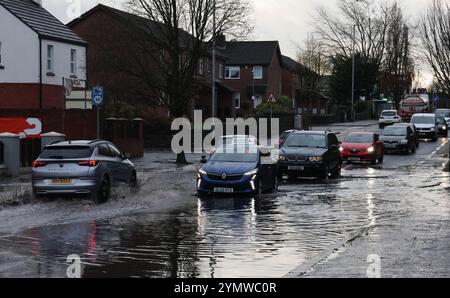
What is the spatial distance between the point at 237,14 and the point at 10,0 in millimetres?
14219

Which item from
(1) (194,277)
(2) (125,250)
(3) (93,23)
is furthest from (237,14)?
(3) (93,23)

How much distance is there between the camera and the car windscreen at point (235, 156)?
20094 millimetres

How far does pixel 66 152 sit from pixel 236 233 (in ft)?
21.0

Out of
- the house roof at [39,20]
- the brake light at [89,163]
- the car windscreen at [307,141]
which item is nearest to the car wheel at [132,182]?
the brake light at [89,163]

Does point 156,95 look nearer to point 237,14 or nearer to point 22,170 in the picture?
point 237,14

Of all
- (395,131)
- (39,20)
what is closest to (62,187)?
(39,20)

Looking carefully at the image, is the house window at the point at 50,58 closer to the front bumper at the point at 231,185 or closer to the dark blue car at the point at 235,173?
the dark blue car at the point at 235,173

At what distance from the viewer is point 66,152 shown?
710 inches

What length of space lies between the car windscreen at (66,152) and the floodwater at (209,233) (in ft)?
3.87

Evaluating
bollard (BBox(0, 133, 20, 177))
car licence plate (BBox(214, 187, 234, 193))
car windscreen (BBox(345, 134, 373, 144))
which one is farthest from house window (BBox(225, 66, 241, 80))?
car licence plate (BBox(214, 187, 234, 193))

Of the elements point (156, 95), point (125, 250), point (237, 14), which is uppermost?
point (237, 14)

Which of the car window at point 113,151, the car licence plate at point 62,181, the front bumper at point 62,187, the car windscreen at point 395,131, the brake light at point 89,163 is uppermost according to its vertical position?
the car windscreen at point 395,131

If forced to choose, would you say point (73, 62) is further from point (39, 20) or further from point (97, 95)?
point (97, 95)
